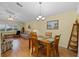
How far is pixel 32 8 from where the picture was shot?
160cm

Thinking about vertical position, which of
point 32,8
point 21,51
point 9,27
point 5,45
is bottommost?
point 21,51

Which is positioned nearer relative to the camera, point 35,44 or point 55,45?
point 55,45

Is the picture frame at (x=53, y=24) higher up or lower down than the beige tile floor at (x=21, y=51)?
higher up

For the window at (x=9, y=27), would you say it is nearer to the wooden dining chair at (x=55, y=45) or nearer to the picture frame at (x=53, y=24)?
the picture frame at (x=53, y=24)

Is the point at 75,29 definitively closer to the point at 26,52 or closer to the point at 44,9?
the point at 44,9

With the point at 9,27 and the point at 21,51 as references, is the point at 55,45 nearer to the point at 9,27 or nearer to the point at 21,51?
the point at 21,51

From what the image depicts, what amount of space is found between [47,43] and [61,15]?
1.80 ft

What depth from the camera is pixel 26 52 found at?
5.44 feet

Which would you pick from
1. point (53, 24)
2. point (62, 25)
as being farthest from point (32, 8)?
point (62, 25)

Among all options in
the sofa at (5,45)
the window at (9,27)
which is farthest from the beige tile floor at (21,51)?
the window at (9,27)

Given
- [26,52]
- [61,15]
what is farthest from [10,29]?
[61,15]

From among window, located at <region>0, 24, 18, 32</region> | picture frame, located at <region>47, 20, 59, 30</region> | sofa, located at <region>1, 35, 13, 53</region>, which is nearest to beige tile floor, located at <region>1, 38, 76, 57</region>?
sofa, located at <region>1, 35, 13, 53</region>

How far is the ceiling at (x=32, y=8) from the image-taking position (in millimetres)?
1545

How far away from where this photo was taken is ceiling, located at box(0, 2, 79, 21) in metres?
1.54
